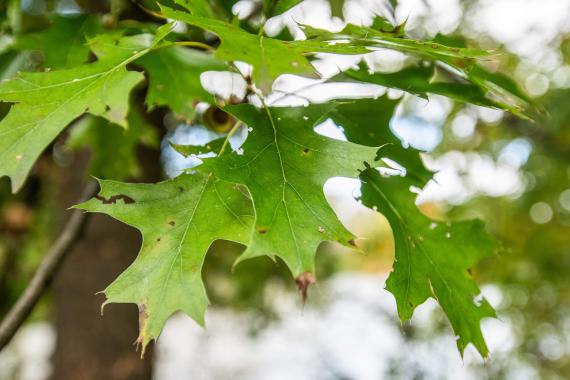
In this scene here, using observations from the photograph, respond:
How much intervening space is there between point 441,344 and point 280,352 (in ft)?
9.80

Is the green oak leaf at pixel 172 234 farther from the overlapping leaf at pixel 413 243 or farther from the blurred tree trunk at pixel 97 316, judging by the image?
the blurred tree trunk at pixel 97 316

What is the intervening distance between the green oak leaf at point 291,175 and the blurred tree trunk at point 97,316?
5.54 ft

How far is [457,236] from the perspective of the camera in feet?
3.39

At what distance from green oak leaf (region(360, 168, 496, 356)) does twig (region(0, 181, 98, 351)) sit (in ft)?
2.01

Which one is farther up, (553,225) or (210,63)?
(210,63)

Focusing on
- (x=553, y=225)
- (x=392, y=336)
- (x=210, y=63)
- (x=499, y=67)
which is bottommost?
(x=392, y=336)

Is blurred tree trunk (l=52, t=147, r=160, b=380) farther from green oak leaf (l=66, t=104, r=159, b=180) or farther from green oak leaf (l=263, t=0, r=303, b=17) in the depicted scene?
green oak leaf (l=263, t=0, r=303, b=17)

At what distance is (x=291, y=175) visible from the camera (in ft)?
2.43

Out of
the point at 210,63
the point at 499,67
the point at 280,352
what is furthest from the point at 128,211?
the point at 280,352

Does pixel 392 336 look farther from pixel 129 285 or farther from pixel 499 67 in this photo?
pixel 129 285

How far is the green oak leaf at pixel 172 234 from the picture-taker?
0.76 m

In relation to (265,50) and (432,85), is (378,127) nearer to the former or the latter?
(432,85)

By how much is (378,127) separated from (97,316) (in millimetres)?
1815

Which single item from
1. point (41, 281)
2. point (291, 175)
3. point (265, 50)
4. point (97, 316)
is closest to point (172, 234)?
point (291, 175)
